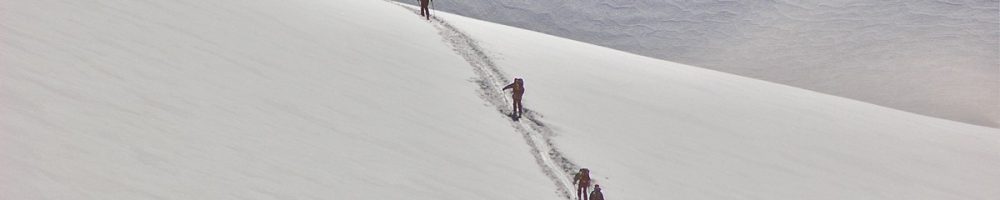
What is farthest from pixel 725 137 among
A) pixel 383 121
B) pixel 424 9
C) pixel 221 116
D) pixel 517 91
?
pixel 424 9

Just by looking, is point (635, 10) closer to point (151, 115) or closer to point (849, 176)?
point (849, 176)

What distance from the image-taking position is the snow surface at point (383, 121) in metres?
8.55

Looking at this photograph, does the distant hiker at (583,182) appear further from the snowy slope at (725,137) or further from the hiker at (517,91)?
the hiker at (517,91)

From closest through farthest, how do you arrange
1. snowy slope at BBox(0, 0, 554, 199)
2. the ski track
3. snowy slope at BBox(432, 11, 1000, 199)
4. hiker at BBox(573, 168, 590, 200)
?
snowy slope at BBox(0, 0, 554, 199) → hiker at BBox(573, 168, 590, 200) → the ski track → snowy slope at BBox(432, 11, 1000, 199)

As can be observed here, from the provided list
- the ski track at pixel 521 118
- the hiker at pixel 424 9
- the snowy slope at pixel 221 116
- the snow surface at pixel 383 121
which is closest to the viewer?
the snowy slope at pixel 221 116

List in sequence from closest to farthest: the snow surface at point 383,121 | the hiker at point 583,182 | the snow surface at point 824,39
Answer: the snow surface at point 383,121, the hiker at point 583,182, the snow surface at point 824,39

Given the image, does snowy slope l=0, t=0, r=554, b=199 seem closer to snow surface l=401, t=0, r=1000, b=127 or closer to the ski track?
the ski track

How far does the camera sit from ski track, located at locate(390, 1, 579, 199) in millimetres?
13016

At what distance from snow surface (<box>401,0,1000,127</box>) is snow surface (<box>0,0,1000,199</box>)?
21315 millimetres

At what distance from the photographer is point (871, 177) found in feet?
56.9

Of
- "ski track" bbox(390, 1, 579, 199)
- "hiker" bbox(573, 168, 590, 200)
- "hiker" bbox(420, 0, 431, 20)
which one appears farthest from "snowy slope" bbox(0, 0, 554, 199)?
"hiker" bbox(420, 0, 431, 20)

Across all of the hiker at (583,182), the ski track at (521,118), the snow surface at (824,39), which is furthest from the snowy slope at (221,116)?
the snow surface at (824,39)

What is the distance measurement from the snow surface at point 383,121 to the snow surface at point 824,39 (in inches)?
839

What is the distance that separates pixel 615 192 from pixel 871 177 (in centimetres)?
642
